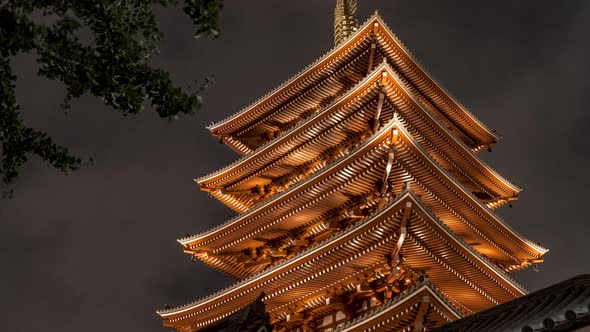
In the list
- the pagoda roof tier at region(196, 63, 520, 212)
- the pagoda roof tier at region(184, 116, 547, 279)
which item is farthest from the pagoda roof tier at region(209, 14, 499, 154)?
the pagoda roof tier at region(184, 116, 547, 279)

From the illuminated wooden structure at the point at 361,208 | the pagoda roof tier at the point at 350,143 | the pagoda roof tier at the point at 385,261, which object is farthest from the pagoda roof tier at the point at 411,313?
the pagoda roof tier at the point at 350,143

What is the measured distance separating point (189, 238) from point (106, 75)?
15.7m

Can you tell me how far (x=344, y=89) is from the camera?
23.3 m

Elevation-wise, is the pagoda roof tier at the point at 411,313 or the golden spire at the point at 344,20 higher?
the golden spire at the point at 344,20

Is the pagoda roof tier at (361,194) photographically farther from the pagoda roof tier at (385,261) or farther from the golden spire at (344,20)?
the golden spire at (344,20)

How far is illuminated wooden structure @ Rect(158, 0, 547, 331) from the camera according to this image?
1680 centimetres

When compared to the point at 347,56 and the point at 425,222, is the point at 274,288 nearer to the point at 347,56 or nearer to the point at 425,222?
the point at 425,222

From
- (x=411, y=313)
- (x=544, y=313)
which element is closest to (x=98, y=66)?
(x=544, y=313)

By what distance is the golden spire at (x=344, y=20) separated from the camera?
28469 mm

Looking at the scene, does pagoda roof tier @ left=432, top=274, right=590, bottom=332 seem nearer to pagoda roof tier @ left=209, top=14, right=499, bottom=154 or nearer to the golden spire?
pagoda roof tier @ left=209, top=14, right=499, bottom=154

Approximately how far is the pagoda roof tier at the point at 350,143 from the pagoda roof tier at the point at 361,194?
2.42 metres

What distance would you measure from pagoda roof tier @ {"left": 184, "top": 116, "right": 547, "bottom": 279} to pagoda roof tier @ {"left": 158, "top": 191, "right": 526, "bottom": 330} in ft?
6.96

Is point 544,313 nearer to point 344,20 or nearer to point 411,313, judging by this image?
point 411,313

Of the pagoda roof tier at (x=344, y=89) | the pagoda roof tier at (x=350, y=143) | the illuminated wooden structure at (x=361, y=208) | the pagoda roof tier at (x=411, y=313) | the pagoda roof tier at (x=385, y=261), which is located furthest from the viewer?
the pagoda roof tier at (x=344, y=89)
